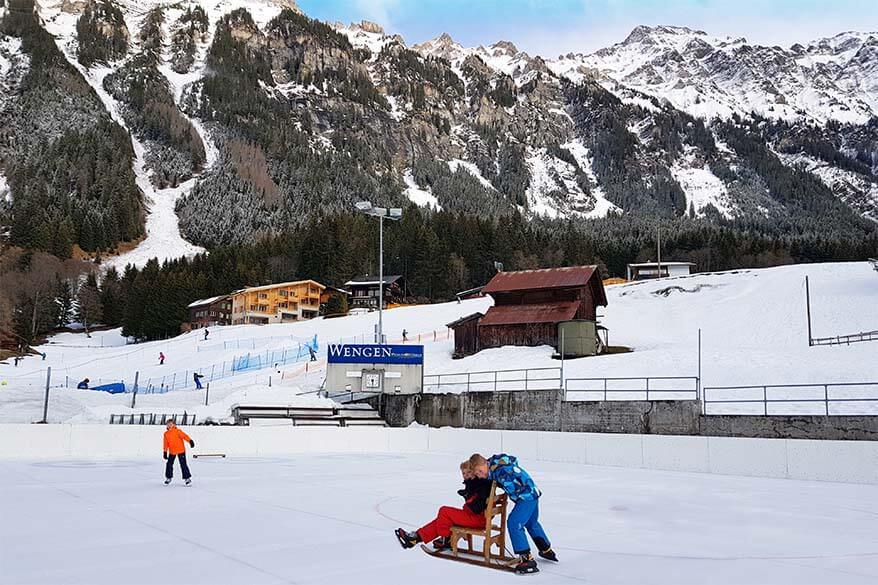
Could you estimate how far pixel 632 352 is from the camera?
46.7 m

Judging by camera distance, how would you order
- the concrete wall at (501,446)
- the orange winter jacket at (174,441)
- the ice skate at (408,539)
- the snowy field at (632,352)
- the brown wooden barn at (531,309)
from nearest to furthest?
1. the ice skate at (408,539)
2. the orange winter jacket at (174,441)
3. the concrete wall at (501,446)
4. the snowy field at (632,352)
5. the brown wooden barn at (531,309)

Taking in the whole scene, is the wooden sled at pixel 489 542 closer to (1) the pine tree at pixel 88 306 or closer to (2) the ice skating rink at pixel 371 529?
(2) the ice skating rink at pixel 371 529

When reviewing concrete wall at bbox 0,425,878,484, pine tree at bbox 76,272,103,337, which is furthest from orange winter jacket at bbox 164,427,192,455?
pine tree at bbox 76,272,103,337

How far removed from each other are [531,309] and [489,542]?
43.6 meters

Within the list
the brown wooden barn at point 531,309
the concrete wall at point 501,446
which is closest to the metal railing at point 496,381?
the concrete wall at point 501,446

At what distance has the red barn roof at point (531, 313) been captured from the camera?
48938 mm

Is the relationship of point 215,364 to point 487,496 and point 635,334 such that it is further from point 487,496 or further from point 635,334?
point 487,496

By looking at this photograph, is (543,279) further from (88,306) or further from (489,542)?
(88,306)

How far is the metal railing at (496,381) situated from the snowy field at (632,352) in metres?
0.82

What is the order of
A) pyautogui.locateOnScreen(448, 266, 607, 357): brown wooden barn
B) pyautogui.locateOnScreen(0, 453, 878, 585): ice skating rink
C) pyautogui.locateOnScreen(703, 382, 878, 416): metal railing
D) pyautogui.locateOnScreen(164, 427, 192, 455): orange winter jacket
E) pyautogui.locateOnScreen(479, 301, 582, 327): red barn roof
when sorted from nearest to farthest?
pyautogui.locateOnScreen(0, 453, 878, 585): ice skating rink, pyautogui.locateOnScreen(164, 427, 192, 455): orange winter jacket, pyautogui.locateOnScreen(703, 382, 878, 416): metal railing, pyautogui.locateOnScreen(479, 301, 582, 327): red barn roof, pyautogui.locateOnScreen(448, 266, 607, 357): brown wooden barn

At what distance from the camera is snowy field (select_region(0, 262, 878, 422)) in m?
33.3

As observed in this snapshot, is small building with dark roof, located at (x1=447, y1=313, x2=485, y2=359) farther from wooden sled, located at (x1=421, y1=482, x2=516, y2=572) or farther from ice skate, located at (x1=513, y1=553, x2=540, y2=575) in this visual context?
ice skate, located at (x1=513, y1=553, x2=540, y2=575)

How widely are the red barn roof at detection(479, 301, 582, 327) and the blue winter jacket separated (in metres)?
40.9

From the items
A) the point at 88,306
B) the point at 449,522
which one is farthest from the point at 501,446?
the point at 88,306
